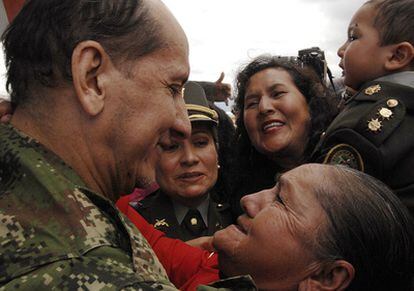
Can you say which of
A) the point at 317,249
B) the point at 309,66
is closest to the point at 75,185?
the point at 317,249

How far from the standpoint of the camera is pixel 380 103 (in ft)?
6.61

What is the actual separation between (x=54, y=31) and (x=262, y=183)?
2.05 meters

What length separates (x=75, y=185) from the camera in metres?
Result: 1.14

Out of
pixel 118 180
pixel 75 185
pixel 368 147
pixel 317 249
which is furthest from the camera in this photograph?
pixel 368 147

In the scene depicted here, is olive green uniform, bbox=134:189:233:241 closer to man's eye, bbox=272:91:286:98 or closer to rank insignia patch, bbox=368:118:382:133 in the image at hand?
man's eye, bbox=272:91:286:98

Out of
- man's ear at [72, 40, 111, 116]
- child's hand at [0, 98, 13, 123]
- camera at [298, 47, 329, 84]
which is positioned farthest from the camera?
camera at [298, 47, 329, 84]

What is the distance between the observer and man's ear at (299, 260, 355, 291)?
168 cm

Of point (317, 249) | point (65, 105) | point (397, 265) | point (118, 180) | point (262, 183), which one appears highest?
point (65, 105)

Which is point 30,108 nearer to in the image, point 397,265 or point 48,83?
point 48,83

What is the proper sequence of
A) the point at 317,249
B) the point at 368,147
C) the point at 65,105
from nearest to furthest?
1. the point at 65,105
2. the point at 317,249
3. the point at 368,147

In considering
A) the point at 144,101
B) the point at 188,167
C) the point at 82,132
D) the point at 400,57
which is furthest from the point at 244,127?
the point at 82,132

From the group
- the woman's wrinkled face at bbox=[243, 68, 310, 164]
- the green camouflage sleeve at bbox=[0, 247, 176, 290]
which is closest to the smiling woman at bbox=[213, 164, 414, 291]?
the green camouflage sleeve at bbox=[0, 247, 176, 290]

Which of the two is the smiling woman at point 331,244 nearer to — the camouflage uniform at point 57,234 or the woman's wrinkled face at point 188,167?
the camouflage uniform at point 57,234

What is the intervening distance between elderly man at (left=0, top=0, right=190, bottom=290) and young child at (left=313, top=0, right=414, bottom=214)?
80 centimetres
